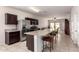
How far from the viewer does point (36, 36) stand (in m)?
3.41

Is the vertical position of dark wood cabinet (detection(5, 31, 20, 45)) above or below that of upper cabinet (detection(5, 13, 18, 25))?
below

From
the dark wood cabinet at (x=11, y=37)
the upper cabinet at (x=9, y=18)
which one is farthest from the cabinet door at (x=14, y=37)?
the upper cabinet at (x=9, y=18)

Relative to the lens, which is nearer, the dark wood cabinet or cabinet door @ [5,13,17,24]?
the dark wood cabinet

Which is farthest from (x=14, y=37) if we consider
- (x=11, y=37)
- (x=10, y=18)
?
(x=10, y=18)

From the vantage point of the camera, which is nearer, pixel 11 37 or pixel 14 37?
pixel 11 37

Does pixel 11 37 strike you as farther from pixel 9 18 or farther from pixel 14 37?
pixel 9 18

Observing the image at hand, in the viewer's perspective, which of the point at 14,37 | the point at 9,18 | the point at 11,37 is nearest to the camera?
the point at 11,37

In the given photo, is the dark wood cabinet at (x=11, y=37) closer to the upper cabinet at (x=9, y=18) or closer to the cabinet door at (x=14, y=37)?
the cabinet door at (x=14, y=37)

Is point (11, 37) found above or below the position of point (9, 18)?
below

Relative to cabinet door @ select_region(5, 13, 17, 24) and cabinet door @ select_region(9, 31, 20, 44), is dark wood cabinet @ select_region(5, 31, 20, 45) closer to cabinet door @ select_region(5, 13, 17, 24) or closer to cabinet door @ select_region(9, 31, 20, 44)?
cabinet door @ select_region(9, 31, 20, 44)

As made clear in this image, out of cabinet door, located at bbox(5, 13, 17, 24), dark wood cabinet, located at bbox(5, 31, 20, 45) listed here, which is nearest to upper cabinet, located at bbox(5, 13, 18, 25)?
cabinet door, located at bbox(5, 13, 17, 24)

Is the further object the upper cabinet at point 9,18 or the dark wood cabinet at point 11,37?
the upper cabinet at point 9,18
